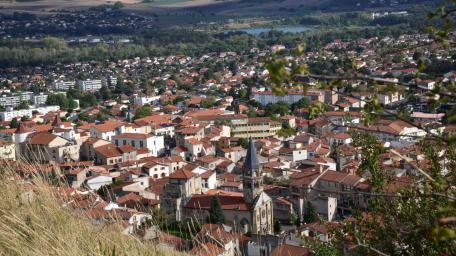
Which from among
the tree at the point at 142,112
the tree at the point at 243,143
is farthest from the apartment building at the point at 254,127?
the tree at the point at 142,112

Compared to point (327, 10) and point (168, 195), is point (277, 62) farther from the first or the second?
point (327, 10)

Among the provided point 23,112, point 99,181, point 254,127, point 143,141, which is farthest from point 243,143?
point 23,112

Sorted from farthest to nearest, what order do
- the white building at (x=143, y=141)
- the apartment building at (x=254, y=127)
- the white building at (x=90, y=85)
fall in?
the white building at (x=90, y=85)
the apartment building at (x=254, y=127)
the white building at (x=143, y=141)

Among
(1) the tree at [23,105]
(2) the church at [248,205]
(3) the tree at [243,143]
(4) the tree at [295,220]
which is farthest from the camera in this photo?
(1) the tree at [23,105]

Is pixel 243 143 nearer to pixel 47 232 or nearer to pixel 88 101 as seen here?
pixel 88 101

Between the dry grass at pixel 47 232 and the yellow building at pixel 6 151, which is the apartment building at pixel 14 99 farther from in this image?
the dry grass at pixel 47 232

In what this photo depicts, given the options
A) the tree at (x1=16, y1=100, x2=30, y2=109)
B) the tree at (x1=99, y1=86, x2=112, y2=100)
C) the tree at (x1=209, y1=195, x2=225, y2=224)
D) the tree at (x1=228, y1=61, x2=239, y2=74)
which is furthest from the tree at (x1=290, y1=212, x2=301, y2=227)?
the tree at (x1=228, y1=61, x2=239, y2=74)

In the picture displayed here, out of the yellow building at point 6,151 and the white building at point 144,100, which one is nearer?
the yellow building at point 6,151
